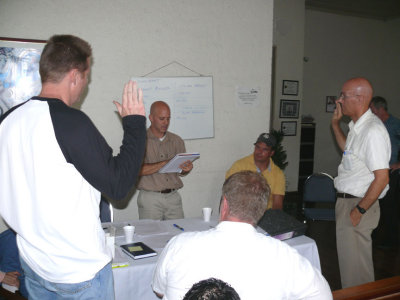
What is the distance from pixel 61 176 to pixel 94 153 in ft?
0.45

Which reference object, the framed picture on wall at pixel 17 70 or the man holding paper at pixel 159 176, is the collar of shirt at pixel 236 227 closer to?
the man holding paper at pixel 159 176

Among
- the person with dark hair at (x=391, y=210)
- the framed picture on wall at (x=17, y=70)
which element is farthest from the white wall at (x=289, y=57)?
the framed picture on wall at (x=17, y=70)

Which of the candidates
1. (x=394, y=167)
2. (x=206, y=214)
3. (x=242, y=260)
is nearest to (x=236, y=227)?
(x=242, y=260)

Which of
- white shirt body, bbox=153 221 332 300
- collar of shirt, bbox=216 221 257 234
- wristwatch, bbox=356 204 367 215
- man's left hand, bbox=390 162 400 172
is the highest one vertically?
collar of shirt, bbox=216 221 257 234

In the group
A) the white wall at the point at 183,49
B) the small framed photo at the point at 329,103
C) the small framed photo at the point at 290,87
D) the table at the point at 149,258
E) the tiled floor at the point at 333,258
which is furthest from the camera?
the small framed photo at the point at 329,103

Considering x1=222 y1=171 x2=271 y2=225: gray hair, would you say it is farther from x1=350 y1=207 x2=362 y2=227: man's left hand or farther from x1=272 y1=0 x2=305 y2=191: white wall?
x1=272 y1=0 x2=305 y2=191: white wall

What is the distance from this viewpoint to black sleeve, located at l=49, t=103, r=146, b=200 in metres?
1.17

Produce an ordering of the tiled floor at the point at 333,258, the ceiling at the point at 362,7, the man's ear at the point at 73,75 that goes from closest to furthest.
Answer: the man's ear at the point at 73,75, the tiled floor at the point at 333,258, the ceiling at the point at 362,7

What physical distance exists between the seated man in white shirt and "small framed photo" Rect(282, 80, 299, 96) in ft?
20.4

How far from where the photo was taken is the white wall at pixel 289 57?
275 inches

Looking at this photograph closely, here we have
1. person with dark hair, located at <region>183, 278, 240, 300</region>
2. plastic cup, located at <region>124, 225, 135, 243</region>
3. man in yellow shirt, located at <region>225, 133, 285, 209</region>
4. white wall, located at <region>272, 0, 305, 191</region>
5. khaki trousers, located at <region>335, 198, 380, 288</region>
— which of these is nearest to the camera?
person with dark hair, located at <region>183, 278, 240, 300</region>

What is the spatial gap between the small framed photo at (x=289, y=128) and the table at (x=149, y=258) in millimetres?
5015

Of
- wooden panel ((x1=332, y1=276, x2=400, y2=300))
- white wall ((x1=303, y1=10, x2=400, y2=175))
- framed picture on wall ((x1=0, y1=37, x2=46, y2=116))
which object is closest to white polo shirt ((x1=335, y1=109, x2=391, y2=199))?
wooden panel ((x1=332, y1=276, x2=400, y2=300))

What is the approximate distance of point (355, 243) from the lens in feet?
8.78
